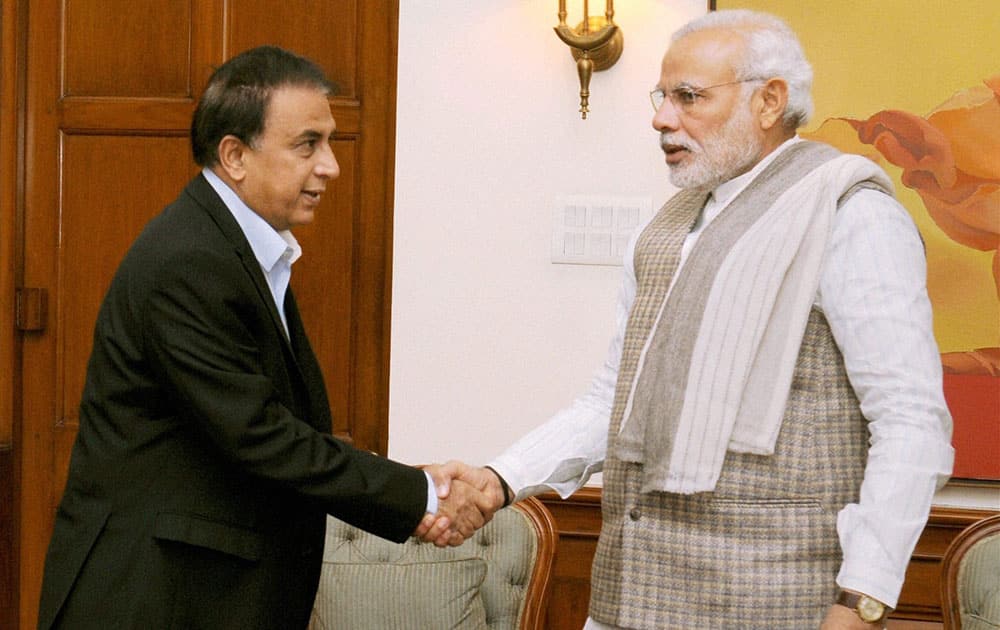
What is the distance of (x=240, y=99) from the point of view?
2426 millimetres

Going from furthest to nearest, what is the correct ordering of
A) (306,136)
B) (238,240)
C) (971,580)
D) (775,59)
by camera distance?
(971,580) < (306,136) < (238,240) < (775,59)

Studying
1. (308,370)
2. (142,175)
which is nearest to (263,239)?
(308,370)

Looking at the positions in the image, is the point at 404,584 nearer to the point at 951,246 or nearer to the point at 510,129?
the point at 510,129

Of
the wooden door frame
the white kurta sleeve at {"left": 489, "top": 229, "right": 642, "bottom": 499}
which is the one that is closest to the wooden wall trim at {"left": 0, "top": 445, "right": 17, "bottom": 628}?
the wooden door frame

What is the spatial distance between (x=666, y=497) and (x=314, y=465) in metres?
0.67

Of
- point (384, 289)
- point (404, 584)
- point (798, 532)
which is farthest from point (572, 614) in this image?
point (798, 532)

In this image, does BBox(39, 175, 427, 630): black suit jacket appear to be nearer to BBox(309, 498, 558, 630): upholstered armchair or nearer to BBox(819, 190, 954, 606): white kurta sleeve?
BBox(309, 498, 558, 630): upholstered armchair

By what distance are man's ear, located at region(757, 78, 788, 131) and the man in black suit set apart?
37.4 inches

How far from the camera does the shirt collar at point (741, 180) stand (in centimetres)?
212

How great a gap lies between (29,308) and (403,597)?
177 cm

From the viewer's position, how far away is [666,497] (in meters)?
2.04

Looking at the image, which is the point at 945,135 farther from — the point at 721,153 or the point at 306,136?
the point at 306,136

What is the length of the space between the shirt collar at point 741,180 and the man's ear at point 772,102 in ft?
0.16

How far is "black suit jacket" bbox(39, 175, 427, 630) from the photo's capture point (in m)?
2.14
